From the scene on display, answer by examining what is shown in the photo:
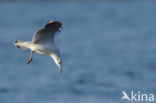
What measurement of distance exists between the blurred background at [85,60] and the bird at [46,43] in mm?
8538

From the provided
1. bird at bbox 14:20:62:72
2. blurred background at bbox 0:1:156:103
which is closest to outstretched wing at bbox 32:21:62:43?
bird at bbox 14:20:62:72

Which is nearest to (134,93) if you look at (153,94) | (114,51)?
(153,94)

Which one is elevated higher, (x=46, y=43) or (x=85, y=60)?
(x=85, y=60)

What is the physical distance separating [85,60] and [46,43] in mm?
19426

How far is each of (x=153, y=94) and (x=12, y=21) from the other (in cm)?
2480

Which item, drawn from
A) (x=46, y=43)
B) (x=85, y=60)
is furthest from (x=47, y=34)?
(x=85, y=60)

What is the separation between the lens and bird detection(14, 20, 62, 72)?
8.75m

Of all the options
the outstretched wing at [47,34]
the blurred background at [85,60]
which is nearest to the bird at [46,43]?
the outstretched wing at [47,34]

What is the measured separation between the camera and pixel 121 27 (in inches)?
1471

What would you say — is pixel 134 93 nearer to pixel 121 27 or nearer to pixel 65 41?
pixel 65 41

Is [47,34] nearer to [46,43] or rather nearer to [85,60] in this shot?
[46,43]

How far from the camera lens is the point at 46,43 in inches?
348

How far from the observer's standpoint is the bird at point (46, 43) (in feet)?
28.7

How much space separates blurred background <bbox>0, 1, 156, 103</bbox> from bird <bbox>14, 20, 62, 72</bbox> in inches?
336
